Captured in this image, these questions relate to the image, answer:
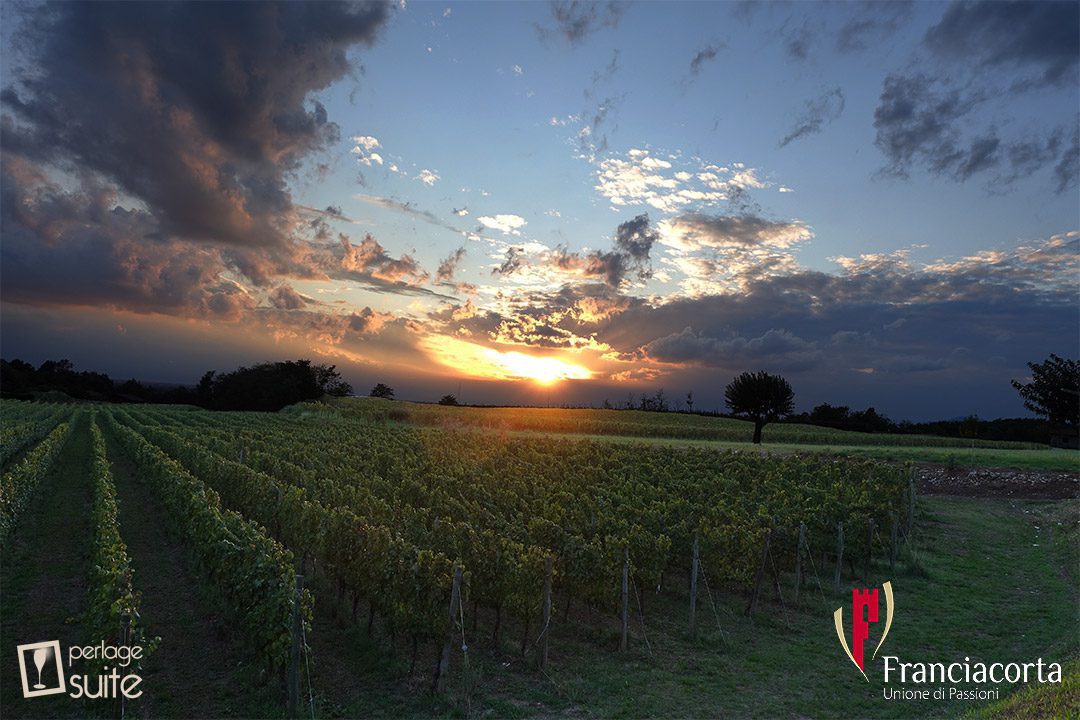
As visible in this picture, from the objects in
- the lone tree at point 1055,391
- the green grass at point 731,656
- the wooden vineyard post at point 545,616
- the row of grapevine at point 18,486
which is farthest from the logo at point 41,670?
the lone tree at point 1055,391

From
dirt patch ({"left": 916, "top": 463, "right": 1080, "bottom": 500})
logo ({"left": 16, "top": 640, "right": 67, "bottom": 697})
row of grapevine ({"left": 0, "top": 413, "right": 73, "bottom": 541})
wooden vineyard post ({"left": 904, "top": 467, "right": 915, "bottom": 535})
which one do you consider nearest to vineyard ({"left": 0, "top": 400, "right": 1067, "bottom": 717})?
row of grapevine ({"left": 0, "top": 413, "right": 73, "bottom": 541})

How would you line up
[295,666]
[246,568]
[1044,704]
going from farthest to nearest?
1. [246,568]
2. [295,666]
3. [1044,704]

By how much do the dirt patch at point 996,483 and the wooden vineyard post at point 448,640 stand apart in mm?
30264

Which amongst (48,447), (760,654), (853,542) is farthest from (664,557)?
(48,447)

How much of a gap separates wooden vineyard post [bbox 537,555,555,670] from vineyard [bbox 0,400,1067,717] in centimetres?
5

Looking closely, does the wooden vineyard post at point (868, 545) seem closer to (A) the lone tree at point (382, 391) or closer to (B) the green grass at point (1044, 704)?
(B) the green grass at point (1044, 704)

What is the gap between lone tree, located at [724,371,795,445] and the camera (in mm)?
63062

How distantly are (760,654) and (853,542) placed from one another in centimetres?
885

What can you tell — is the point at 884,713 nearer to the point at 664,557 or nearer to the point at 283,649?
the point at 664,557

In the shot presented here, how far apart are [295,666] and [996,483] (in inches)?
1377

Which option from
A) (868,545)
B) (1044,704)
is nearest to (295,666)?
(1044,704)

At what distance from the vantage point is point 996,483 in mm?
32656

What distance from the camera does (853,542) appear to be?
2047cm

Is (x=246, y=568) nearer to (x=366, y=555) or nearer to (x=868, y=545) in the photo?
(x=366, y=555)
